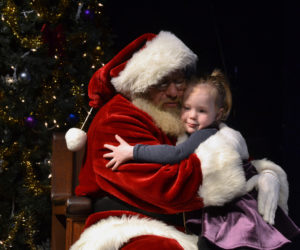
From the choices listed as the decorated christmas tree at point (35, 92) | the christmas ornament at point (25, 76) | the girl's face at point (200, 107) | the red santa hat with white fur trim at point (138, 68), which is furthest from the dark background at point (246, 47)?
the girl's face at point (200, 107)

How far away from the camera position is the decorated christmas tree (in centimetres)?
292

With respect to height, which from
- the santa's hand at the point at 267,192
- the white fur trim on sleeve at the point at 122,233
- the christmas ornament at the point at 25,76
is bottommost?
the white fur trim on sleeve at the point at 122,233

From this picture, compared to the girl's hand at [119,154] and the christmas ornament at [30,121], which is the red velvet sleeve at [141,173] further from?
the christmas ornament at [30,121]

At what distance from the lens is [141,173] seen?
6.41ft

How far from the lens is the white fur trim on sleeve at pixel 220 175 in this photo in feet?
6.21

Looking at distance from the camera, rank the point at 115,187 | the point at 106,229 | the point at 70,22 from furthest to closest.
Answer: the point at 70,22
the point at 115,187
the point at 106,229

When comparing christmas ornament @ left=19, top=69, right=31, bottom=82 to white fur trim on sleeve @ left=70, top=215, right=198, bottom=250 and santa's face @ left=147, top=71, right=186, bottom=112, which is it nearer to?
santa's face @ left=147, top=71, right=186, bottom=112

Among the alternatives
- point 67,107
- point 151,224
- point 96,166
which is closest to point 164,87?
point 96,166

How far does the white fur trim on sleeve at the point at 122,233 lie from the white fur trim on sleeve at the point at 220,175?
0.68 feet

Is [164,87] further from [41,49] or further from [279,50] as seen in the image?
[279,50]

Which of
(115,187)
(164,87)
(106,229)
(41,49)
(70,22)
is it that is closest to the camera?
(106,229)

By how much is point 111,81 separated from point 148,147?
489 millimetres

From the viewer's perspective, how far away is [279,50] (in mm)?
3365

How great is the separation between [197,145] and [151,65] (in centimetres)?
49
